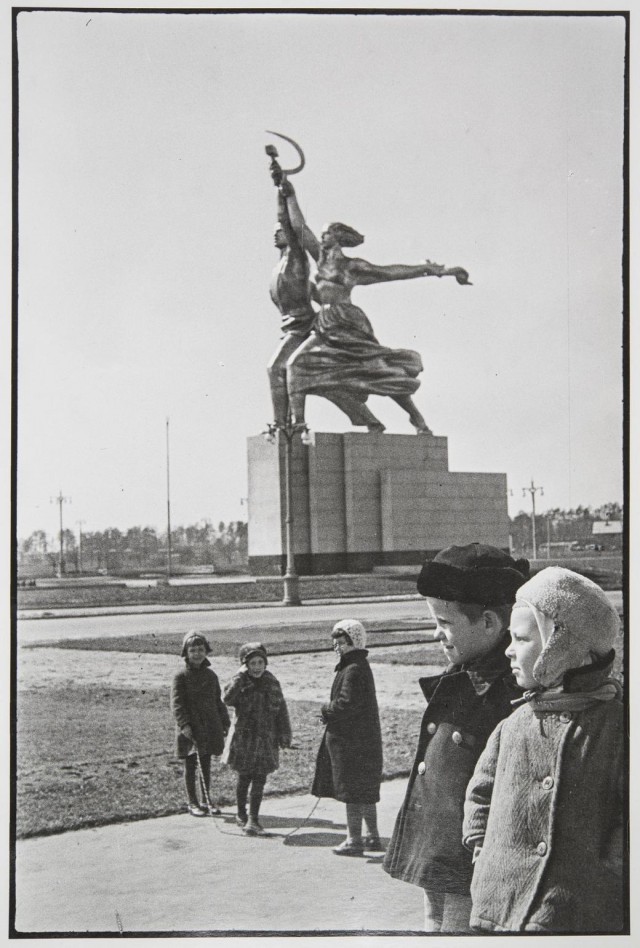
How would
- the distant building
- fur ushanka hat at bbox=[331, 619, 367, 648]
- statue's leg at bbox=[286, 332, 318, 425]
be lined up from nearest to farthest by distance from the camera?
fur ushanka hat at bbox=[331, 619, 367, 648] → the distant building → statue's leg at bbox=[286, 332, 318, 425]

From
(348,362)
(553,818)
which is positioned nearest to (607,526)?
(553,818)

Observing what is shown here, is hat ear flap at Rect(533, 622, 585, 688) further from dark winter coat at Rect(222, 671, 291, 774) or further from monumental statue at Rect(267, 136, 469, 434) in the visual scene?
monumental statue at Rect(267, 136, 469, 434)

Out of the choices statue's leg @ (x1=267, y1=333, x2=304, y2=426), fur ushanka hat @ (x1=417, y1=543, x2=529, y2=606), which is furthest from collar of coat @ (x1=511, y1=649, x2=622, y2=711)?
statue's leg @ (x1=267, y1=333, x2=304, y2=426)

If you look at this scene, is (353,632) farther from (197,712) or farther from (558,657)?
(558,657)

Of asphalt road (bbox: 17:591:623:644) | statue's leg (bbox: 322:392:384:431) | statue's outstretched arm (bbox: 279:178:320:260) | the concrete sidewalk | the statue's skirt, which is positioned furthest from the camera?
statue's leg (bbox: 322:392:384:431)

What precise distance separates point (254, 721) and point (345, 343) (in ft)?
14.2

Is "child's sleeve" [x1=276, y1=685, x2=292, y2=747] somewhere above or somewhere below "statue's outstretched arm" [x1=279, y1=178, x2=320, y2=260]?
below

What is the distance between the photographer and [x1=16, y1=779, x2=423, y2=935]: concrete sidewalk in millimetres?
3553

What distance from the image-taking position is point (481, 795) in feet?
8.46

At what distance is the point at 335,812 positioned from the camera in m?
4.25

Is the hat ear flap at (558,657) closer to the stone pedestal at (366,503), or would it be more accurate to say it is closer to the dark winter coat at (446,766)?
the dark winter coat at (446,766)

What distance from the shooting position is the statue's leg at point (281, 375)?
6234 mm

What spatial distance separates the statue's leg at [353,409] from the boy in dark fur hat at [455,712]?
476cm

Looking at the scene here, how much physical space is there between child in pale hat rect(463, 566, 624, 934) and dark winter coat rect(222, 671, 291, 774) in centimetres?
169
